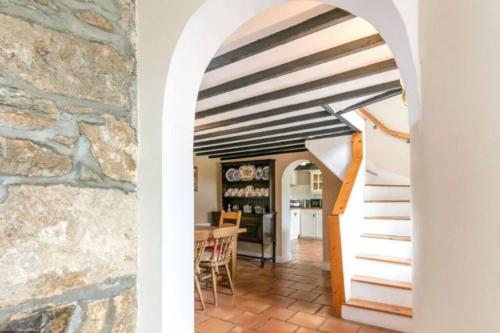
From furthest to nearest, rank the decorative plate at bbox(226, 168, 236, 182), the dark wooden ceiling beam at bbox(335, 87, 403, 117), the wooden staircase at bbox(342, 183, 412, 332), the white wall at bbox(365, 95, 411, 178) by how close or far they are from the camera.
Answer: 1. the decorative plate at bbox(226, 168, 236, 182)
2. the white wall at bbox(365, 95, 411, 178)
3. the wooden staircase at bbox(342, 183, 412, 332)
4. the dark wooden ceiling beam at bbox(335, 87, 403, 117)

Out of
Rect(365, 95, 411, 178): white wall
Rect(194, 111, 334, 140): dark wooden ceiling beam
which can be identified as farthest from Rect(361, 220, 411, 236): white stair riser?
Rect(194, 111, 334, 140): dark wooden ceiling beam

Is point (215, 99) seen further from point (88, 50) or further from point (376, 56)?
point (88, 50)

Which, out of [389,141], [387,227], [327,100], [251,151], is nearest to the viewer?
[327,100]

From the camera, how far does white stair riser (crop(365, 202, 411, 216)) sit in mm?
3734

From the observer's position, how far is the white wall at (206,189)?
20.4 feet

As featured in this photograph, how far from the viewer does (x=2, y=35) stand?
70 centimetres

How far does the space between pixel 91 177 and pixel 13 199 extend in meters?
0.18

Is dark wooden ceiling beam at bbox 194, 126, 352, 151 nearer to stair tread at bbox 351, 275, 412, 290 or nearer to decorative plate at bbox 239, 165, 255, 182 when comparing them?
decorative plate at bbox 239, 165, 255, 182

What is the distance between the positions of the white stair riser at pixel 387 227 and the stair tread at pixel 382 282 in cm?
62

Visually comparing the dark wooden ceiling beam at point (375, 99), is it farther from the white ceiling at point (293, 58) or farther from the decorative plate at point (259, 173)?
the decorative plate at point (259, 173)

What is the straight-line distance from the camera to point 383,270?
316cm

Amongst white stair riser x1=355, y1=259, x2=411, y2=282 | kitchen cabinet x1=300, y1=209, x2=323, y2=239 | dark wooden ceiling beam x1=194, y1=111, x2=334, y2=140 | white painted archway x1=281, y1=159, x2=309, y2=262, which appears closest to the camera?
white stair riser x1=355, y1=259, x2=411, y2=282

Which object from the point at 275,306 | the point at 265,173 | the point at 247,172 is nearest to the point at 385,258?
the point at 275,306

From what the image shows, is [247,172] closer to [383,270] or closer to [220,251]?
[220,251]
